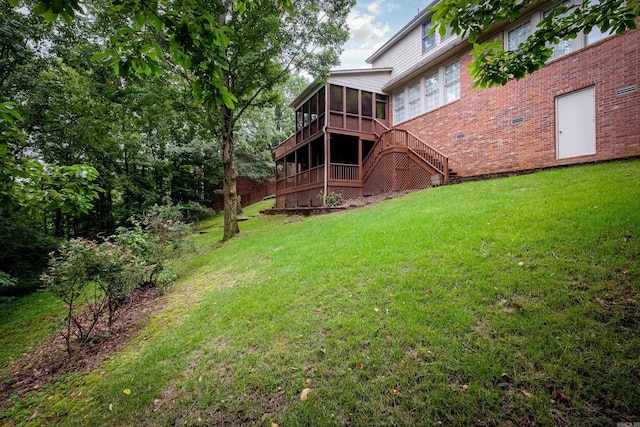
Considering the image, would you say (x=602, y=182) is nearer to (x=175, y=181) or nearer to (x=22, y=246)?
(x=22, y=246)

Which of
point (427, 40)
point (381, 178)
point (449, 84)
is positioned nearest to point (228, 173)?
point (381, 178)

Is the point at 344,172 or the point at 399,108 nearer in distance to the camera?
the point at 344,172

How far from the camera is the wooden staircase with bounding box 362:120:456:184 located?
10.8 m

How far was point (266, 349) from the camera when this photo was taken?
314cm

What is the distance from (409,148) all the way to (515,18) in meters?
8.50

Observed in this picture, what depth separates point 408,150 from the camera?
11.7 metres

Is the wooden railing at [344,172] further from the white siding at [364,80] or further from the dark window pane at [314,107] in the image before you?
the white siding at [364,80]

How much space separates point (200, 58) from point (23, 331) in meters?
7.34

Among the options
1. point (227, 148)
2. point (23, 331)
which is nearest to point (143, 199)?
point (227, 148)

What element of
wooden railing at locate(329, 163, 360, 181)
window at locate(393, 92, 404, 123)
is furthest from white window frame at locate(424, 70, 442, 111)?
wooden railing at locate(329, 163, 360, 181)

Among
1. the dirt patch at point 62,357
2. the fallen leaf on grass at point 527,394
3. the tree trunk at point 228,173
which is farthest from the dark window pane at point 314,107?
the fallen leaf on grass at point 527,394

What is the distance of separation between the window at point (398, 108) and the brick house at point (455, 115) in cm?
6

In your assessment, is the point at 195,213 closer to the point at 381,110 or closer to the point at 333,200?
the point at 333,200

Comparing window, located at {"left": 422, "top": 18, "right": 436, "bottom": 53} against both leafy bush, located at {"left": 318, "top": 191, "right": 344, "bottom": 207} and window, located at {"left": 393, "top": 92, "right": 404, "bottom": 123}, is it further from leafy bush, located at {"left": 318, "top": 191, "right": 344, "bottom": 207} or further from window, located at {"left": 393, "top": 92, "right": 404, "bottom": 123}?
leafy bush, located at {"left": 318, "top": 191, "right": 344, "bottom": 207}
